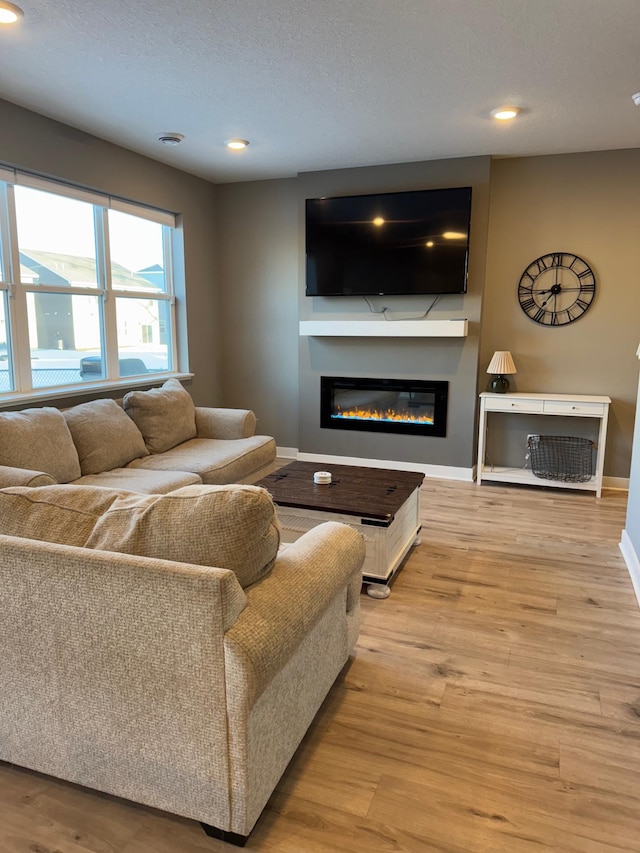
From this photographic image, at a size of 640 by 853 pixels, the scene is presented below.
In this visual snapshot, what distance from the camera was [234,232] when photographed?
18.3 feet

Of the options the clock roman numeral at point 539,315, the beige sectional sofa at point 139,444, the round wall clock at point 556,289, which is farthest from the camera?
the clock roman numeral at point 539,315

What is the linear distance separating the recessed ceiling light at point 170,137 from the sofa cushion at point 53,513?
10.5ft

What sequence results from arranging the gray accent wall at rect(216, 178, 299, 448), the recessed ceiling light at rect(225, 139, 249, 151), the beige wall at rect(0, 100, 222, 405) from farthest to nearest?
the gray accent wall at rect(216, 178, 299, 448) < the recessed ceiling light at rect(225, 139, 249, 151) < the beige wall at rect(0, 100, 222, 405)

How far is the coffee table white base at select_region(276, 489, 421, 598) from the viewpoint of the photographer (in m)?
2.87

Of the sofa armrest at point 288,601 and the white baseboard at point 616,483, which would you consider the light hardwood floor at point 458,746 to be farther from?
the white baseboard at point 616,483

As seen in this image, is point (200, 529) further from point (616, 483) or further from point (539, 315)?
point (616, 483)

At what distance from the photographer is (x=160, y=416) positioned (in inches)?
159

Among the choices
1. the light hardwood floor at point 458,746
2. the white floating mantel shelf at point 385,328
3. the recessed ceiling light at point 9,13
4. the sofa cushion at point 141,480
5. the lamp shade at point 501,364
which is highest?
the recessed ceiling light at point 9,13

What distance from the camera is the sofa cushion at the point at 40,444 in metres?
2.95

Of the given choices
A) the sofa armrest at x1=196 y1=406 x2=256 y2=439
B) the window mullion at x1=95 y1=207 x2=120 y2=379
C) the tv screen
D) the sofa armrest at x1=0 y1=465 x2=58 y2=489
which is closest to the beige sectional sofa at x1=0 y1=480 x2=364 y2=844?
the sofa armrest at x1=0 y1=465 x2=58 y2=489

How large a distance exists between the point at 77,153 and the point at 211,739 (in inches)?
152

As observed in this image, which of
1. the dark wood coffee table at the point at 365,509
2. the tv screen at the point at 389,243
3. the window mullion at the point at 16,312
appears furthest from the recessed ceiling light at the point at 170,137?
the dark wood coffee table at the point at 365,509

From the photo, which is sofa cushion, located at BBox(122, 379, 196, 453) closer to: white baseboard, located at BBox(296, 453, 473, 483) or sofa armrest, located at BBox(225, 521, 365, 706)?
white baseboard, located at BBox(296, 453, 473, 483)

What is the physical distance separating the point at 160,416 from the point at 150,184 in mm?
1955
